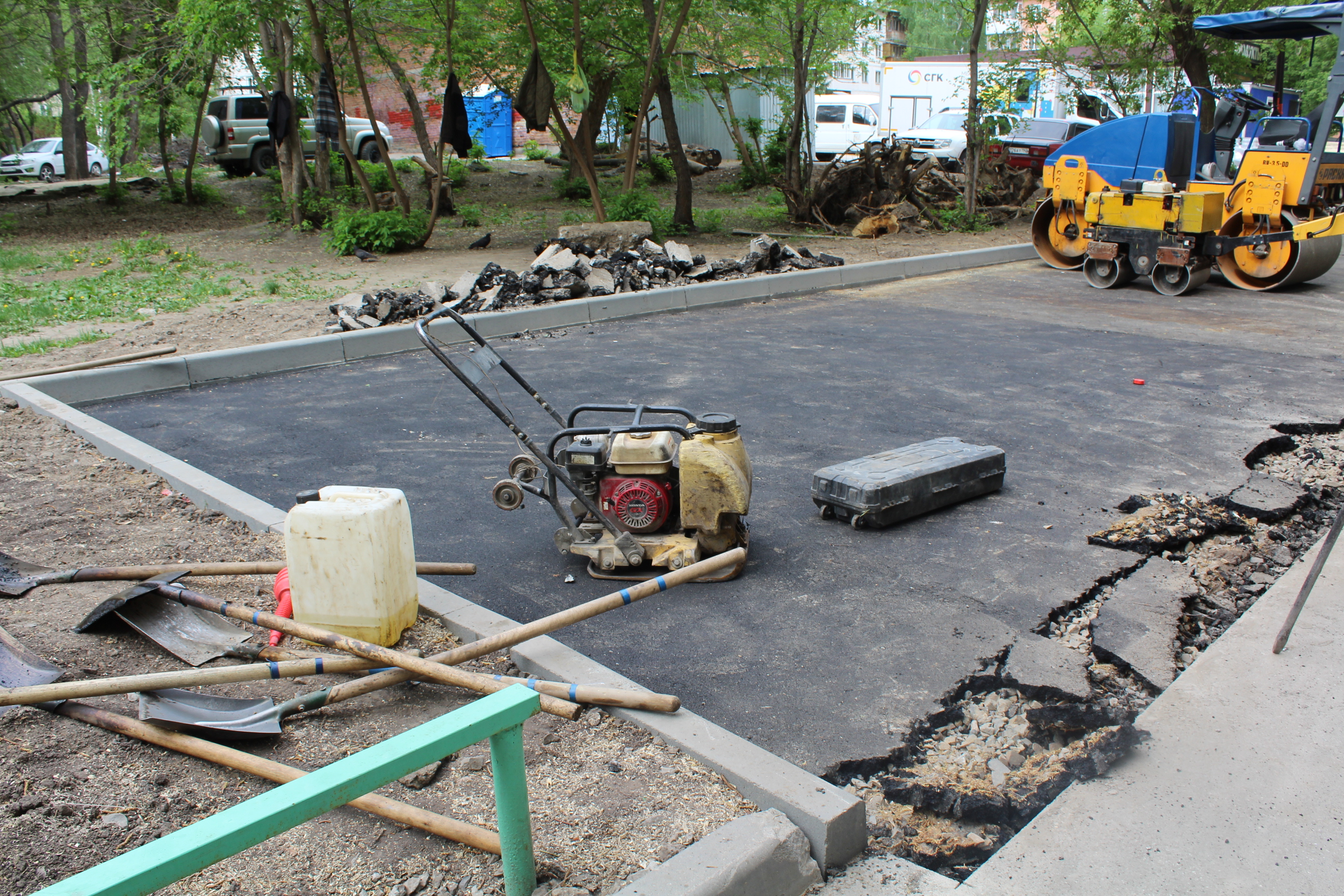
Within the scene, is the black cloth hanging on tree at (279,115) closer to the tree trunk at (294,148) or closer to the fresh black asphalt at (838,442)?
the tree trunk at (294,148)

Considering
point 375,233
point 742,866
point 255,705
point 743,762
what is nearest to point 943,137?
point 375,233

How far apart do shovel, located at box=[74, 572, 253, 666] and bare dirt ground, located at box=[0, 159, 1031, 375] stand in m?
5.69

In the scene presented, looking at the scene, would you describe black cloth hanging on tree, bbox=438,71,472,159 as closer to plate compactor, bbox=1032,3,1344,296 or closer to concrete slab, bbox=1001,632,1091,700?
plate compactor, bbox=1032,3,1344,296

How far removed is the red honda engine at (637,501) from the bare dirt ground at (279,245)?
237 inches

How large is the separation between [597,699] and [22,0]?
22.2 meters

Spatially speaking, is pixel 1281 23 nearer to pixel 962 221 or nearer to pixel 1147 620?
pixel 962 221

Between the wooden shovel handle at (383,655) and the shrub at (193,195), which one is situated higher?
the shrub at (193,195)

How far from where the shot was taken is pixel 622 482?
422cm

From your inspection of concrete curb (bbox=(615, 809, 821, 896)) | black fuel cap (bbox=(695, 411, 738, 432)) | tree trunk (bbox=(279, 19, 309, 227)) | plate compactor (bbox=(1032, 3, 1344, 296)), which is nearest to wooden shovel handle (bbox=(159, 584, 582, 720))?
concrete curb (bbox=(615, 809, 821, 896))

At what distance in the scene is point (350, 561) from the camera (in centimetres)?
333

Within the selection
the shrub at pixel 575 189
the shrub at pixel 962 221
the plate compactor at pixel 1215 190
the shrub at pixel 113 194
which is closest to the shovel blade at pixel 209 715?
the plate compactor at pixel 1215 190

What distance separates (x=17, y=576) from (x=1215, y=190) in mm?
12045

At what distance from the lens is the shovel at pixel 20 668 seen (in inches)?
117

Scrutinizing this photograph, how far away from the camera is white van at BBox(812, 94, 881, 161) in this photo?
29094mm
